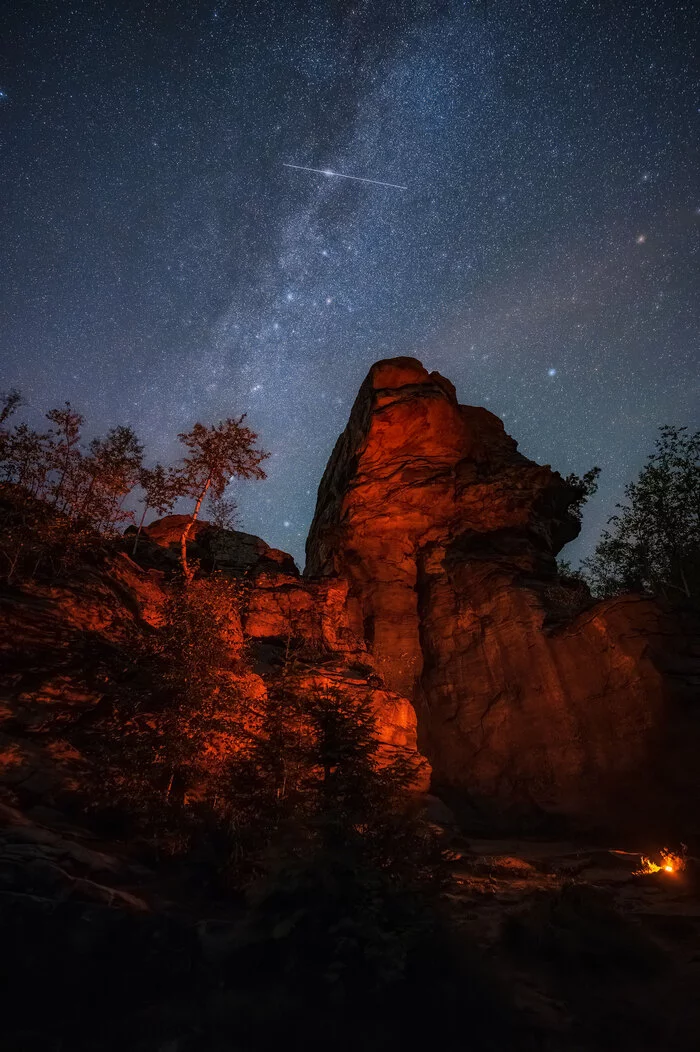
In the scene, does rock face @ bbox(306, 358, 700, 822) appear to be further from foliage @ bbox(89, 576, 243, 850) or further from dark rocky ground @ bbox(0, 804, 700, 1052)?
foliage @ bbox(89, 576, 243, 850)

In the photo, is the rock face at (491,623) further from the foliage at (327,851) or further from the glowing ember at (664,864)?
the foliage at (327,851)

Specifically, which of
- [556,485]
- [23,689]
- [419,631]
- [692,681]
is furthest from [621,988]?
[556,485]

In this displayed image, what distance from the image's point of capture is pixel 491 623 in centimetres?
2900

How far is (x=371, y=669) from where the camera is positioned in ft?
86.3

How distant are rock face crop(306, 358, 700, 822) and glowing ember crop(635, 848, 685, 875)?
4361mm

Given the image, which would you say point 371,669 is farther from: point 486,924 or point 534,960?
point 534,960

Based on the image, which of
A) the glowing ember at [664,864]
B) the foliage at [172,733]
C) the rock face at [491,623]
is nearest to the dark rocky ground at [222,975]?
the foliage at [172,733]

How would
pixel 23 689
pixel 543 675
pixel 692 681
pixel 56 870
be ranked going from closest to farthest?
pixel 56 870 → pixel 23 689 → pixel 692 681 → pixel 543 675

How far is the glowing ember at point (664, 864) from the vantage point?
1586 cm

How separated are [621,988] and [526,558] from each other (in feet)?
82.7

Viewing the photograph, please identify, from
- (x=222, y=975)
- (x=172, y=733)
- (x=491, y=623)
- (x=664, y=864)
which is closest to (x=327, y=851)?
(x=222, y=975)

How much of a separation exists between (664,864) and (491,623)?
46.1 ft

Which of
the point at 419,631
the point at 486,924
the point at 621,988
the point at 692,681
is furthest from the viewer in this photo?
the point at 419,631

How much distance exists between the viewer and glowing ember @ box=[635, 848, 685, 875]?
15.9 metres
